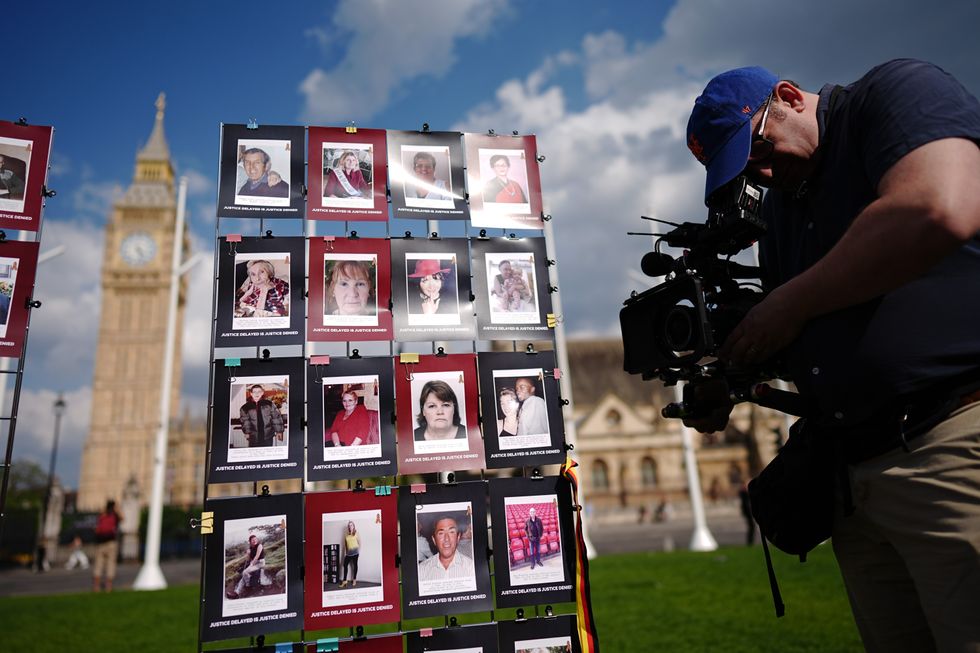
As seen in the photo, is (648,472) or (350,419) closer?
(350,419)

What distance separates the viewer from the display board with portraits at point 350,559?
385cm

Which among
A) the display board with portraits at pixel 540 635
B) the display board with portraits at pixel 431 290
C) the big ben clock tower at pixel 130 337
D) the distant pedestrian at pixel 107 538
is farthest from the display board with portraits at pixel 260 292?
the big ben clock tower at pixel 130 337

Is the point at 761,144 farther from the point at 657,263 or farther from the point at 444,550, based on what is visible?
the point at 444,550

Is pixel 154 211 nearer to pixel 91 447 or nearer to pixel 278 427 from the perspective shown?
pixel 91 447

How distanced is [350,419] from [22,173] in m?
2.84

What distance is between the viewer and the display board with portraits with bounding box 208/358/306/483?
154 inches

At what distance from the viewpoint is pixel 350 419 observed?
4.11 m

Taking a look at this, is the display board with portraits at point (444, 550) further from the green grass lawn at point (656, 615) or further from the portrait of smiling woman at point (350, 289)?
the green grass lawn at point (656, 615)

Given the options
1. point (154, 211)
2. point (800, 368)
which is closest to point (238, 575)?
point (800, 368)

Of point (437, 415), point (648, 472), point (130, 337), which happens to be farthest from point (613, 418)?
point (130, 337)

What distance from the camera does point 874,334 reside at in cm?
192

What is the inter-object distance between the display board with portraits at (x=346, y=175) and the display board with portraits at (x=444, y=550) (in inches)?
80.7

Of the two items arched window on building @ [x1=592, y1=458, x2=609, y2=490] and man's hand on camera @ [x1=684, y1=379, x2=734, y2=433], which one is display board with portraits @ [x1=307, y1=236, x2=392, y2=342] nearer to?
man's hand on camera @ [x1=684, y1=379, x2=734, y2=433]

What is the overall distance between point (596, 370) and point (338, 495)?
81763 millimetres
